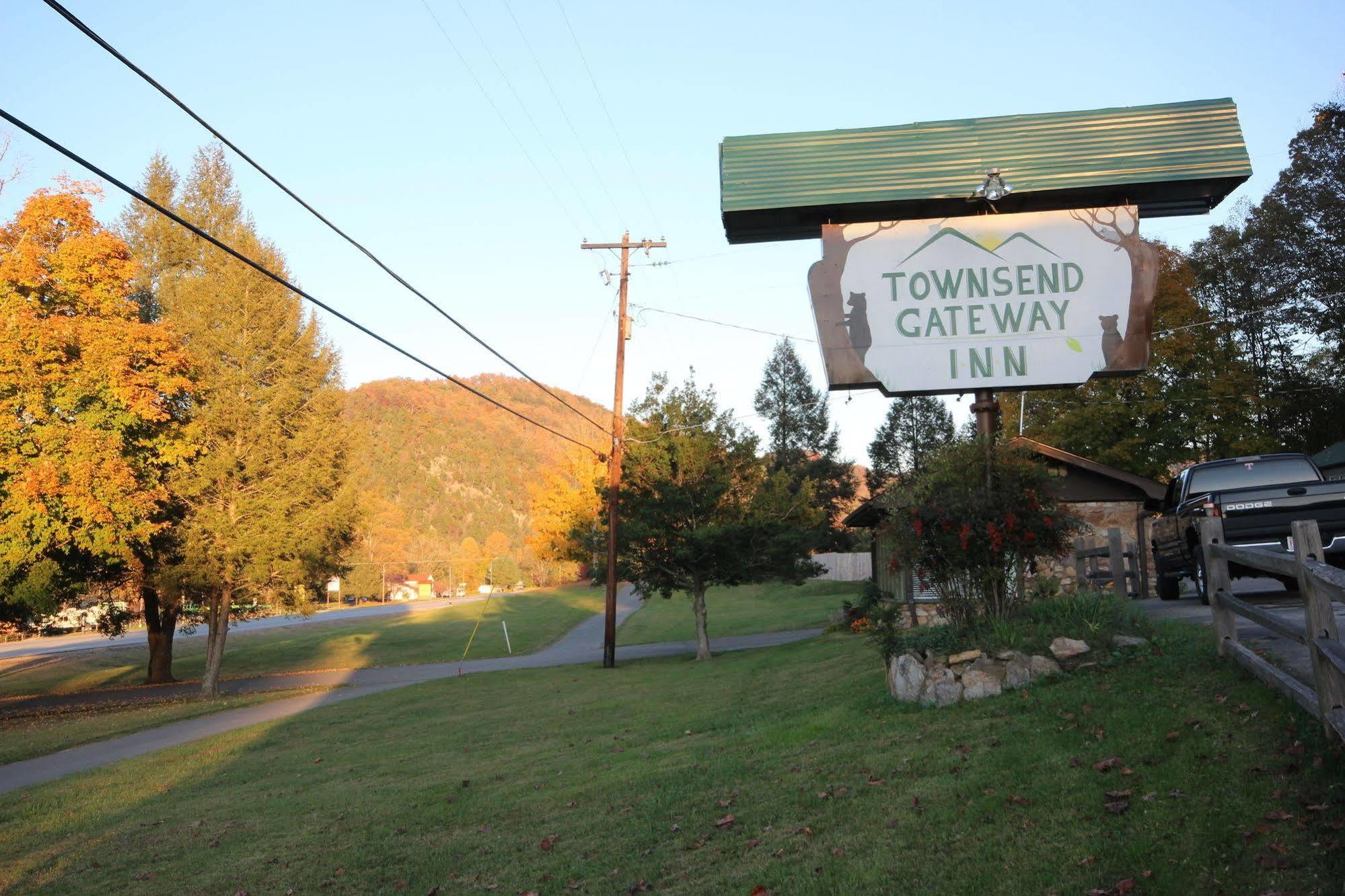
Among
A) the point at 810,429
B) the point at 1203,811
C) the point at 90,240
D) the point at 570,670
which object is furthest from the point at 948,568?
the point at 810,429

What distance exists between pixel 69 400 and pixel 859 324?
1736 centimetres

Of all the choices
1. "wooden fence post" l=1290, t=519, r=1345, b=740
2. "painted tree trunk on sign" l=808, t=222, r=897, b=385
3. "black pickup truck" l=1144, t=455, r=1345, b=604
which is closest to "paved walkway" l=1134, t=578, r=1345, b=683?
"black pickup truck" l=1144, t=455, r=1345, b=604

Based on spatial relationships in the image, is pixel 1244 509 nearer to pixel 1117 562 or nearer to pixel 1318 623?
pixel 1117 562

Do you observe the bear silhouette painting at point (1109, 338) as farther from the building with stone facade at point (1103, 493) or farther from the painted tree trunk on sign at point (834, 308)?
the building with stone facade at point (1103, 493)

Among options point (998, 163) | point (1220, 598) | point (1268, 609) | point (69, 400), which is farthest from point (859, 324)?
point (69, 400)

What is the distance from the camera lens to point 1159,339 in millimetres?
36188

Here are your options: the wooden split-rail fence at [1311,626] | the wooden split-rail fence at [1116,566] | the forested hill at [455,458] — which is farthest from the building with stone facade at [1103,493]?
the forested hill at [455,458]

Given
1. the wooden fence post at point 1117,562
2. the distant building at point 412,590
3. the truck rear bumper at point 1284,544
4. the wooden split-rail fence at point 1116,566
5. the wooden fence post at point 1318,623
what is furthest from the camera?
the distant building at point 412,590

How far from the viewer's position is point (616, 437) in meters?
27.0

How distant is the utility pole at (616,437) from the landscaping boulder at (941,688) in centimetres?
1721

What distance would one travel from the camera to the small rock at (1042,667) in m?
9.52

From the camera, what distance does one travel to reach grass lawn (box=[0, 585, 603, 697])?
110 ft

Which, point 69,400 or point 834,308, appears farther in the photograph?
point 69,400

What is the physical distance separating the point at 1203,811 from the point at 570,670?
22.0 meters
